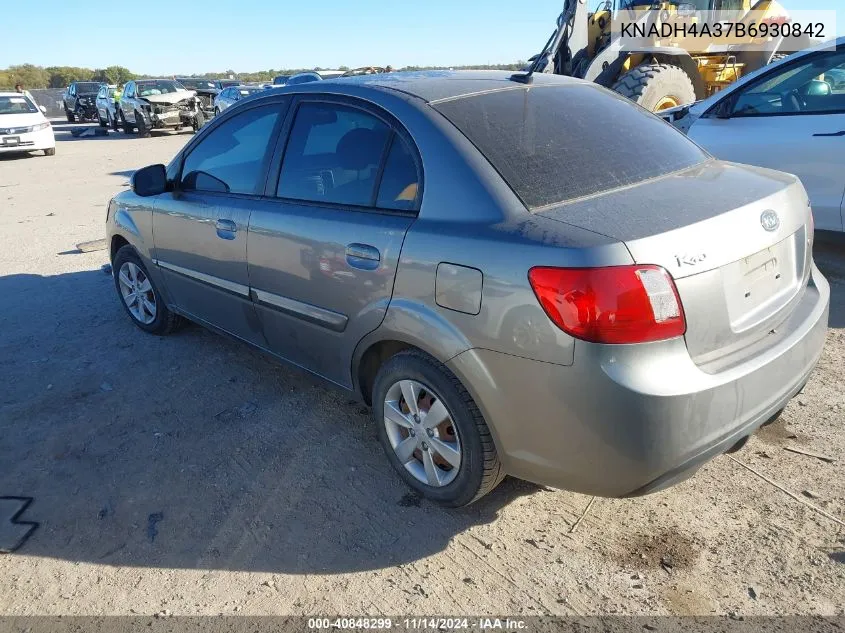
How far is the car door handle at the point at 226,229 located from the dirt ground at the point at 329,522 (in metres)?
0.95

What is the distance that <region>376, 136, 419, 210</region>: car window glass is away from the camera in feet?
8.89

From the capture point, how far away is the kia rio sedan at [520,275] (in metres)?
2.13

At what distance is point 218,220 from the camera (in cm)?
369

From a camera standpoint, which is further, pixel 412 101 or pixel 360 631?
pixel 412 101

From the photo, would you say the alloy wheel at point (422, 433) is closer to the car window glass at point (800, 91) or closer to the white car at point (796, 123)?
the white car at point (796, 123)

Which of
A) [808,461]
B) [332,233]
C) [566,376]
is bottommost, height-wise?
[808,461]

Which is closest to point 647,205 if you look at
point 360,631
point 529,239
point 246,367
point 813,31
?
point 529,239

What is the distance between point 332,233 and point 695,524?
6.32ft

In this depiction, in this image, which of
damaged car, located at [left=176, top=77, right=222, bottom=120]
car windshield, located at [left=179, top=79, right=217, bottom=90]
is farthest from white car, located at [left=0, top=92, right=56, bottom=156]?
car windshield, located at [left=179, top=79, right=217, bottom=90]

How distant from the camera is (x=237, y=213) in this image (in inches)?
140

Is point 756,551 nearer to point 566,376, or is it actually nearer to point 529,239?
point 566,376

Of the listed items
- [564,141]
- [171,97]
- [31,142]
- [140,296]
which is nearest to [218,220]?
[140,296]

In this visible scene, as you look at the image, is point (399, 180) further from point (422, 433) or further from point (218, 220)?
point (218, 220)

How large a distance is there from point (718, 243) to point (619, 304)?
470mm
